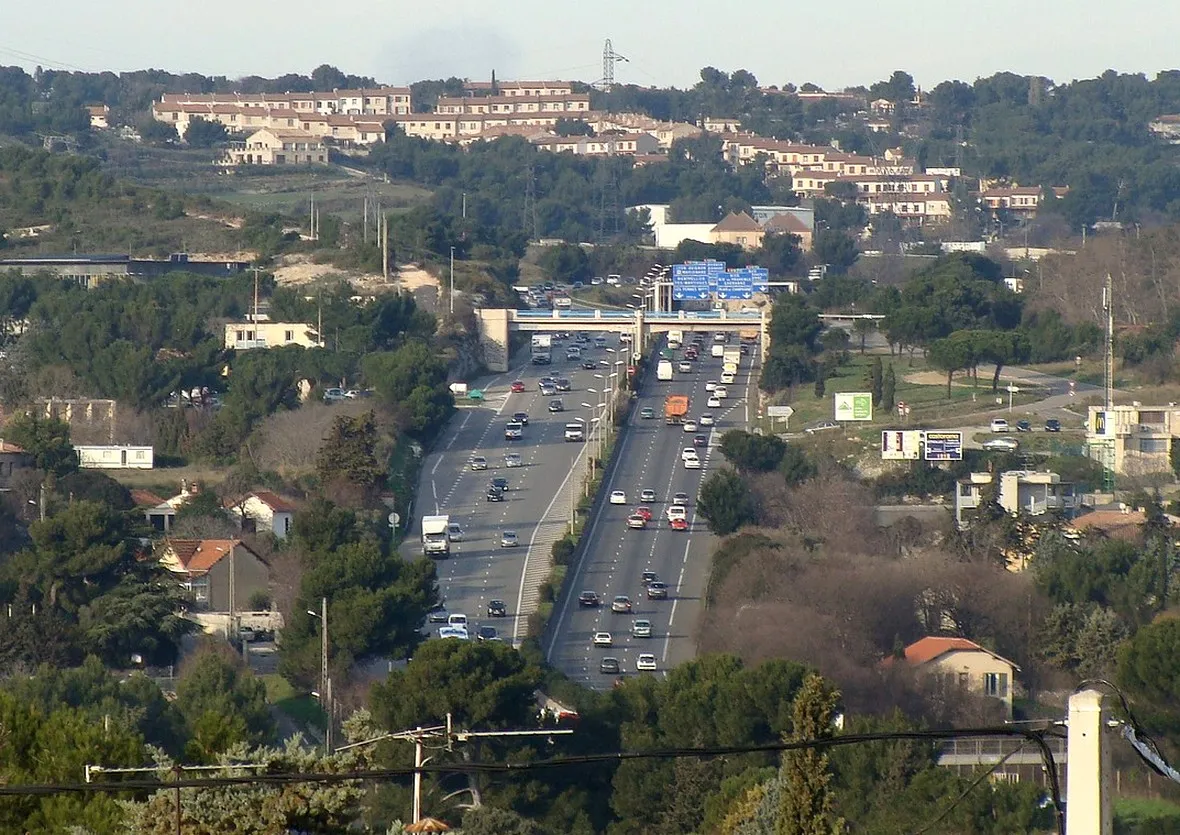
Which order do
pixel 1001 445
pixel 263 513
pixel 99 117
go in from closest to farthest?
pixel 263 513, pixel 1001 445, pixel 99 117

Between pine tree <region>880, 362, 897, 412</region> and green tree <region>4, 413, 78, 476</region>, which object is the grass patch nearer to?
green tree <region>4, 413, 78, 476</region>

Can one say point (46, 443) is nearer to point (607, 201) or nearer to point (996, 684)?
point (996, 684)

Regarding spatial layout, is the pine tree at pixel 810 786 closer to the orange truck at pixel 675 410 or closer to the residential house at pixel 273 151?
the orange truck at pixel 675 410

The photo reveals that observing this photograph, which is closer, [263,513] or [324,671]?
[324,671]

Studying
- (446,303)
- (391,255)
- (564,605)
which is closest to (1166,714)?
(564,605)

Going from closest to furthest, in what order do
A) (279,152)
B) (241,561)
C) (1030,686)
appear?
(1030,686) → (241,561) → (279,152)

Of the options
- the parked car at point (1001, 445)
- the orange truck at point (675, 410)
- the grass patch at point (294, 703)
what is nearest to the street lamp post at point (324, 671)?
the grass patch at point (294, 703)

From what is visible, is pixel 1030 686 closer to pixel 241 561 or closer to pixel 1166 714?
pixel 1166 714

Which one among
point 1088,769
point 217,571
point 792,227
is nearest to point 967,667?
point 217,571

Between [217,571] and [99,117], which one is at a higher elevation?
[99,117]
